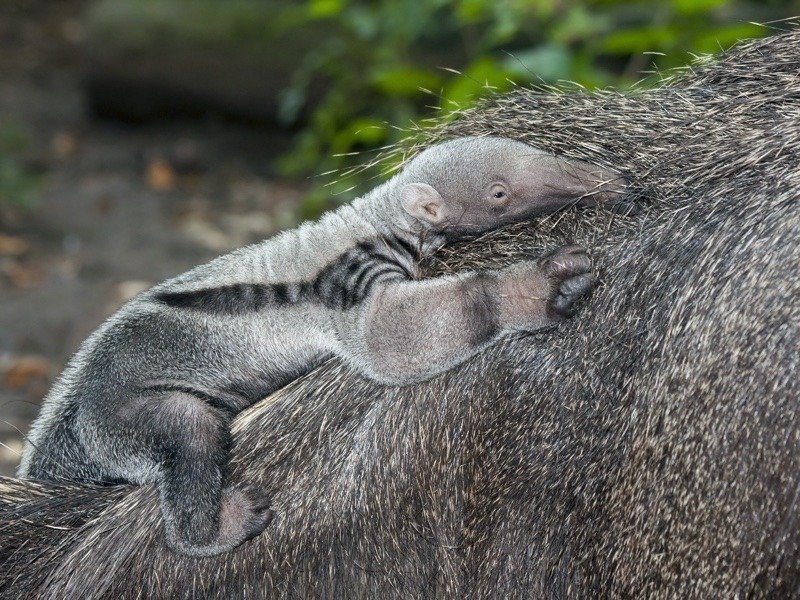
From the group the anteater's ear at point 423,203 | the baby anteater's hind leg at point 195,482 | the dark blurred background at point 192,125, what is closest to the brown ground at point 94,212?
the dark blurred background at point 192,125

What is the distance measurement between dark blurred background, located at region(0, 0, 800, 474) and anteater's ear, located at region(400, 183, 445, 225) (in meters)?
2.65

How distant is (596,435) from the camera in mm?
2240

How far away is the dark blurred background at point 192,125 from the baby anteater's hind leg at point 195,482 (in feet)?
9.81

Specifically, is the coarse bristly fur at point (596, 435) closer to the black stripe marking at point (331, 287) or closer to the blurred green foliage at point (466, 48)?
the black stripe marking at point (331, 287)

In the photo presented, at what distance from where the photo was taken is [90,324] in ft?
19.3

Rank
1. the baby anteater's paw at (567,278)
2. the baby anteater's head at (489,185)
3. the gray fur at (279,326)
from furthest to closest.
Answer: the baby anteater's head at (489,185) → the gray fur at (279,326) → the baby anteater's paw at (567,278)

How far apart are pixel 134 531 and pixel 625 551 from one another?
118cm

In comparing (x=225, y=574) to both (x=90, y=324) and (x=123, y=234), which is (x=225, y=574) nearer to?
(x=90, y=324)

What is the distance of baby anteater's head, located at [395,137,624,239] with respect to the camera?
2490mm

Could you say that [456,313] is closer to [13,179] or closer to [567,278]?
[567,278]

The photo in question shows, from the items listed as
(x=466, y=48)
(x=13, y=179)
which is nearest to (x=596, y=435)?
(x=466, y=48)

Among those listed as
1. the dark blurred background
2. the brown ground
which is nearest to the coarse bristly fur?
the dark blurred background

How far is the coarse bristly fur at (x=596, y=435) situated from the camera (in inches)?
81.4

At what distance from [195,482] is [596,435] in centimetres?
94
